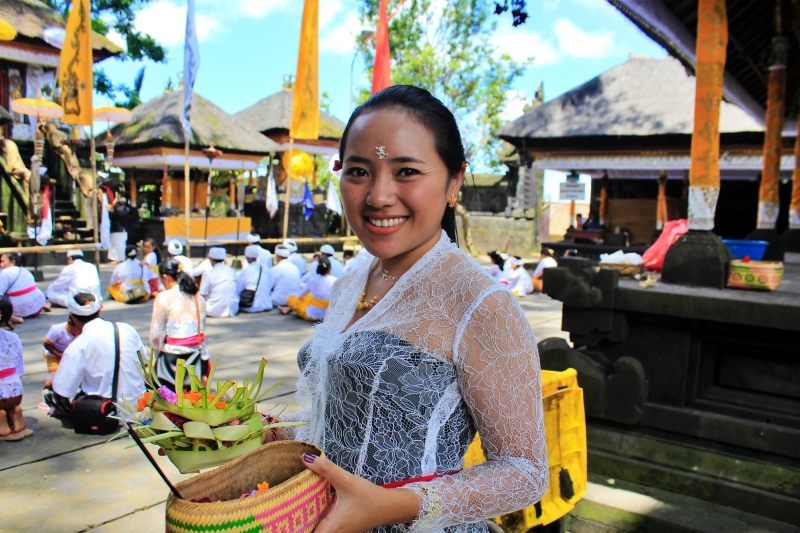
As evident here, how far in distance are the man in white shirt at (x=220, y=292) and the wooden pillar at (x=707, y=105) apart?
294 inches

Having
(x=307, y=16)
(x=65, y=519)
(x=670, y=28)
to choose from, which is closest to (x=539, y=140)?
(x=307, y=16)

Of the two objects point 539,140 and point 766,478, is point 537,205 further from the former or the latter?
point 766,478

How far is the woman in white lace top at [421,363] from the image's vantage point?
1.24m

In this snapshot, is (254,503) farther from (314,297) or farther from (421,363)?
(314,297)

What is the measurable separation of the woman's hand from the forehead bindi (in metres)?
0.69

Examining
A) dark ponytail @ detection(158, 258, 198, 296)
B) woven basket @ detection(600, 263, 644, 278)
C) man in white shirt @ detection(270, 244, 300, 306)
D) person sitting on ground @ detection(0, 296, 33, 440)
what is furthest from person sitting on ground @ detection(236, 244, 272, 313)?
woven basket @ detection(600, 263, 644, 278)

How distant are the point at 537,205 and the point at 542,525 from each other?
20390mm

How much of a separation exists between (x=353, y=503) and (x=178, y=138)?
65.2 feet

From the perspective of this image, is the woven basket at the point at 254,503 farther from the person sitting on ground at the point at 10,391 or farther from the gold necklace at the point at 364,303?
the person sitting on ground at the point at 10,391

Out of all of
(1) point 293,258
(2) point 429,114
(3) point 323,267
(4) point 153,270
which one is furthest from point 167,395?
(1) point 293,258

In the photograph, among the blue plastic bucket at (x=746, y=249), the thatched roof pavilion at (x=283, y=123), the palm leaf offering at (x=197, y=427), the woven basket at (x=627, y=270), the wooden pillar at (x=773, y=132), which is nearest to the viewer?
the palm leaf offering at (x=197, y=427)

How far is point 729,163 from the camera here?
1366 cm

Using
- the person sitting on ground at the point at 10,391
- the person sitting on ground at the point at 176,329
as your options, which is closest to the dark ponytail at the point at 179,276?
the person sitting on ground at the point at 176,329

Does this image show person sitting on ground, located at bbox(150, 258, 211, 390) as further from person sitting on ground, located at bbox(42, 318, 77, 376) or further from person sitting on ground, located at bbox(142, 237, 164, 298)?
person sitting on ground, located at bbox(142, 237, 164, 298)
